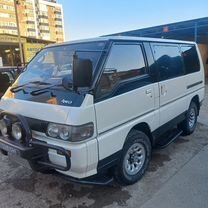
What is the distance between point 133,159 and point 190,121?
2.32 m

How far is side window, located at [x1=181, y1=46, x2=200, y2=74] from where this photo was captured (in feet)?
15.6

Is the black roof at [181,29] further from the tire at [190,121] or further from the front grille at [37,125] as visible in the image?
the front grille at [37,125]

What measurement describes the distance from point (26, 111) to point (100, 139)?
0.94 metres

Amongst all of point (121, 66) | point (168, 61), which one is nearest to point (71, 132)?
point (121, 66)

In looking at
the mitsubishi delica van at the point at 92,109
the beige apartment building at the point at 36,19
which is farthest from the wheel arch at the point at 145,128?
the beige apartment building at the point at 36,19

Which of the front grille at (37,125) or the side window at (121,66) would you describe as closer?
the front grille at (37,125)

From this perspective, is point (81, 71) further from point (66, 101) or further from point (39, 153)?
point (39, 153)

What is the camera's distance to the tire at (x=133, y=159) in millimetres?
3096

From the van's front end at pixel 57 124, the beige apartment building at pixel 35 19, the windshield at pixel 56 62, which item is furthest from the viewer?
the beige apartment building at pixel 35 19

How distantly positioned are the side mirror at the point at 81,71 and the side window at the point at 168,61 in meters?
1.68

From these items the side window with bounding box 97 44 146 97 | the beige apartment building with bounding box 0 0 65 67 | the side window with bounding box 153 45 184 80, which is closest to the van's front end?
the side window with bounding box 97 44 146 97

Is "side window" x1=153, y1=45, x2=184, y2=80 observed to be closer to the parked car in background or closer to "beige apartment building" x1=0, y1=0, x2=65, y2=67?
the parked car in background

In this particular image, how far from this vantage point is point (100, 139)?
2650 mm

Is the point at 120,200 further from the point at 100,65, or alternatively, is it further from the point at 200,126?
→ the point at 200,126
